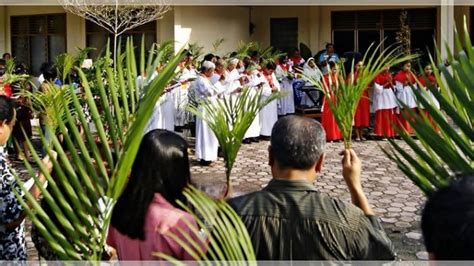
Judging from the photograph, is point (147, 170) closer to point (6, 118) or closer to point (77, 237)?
point (77, 237)

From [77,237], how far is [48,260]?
3.48 ft

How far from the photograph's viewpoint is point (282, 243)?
212 centimetres

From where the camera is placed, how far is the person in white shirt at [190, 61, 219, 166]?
9.30 meters

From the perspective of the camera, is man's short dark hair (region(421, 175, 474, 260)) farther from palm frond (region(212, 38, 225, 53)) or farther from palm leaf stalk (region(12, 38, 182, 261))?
palm frond (region(212, 38, 225, 53))

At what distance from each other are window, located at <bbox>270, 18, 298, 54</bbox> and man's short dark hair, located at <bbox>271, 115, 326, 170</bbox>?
1374cm

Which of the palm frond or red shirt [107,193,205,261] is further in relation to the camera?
the palm frond

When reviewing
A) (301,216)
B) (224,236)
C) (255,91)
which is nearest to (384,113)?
(255,91)

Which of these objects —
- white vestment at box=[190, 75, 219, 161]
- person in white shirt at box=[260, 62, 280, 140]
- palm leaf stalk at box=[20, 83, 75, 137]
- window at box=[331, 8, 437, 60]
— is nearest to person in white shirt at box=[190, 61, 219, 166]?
white vestment at box=[190, 75, 219, 161]

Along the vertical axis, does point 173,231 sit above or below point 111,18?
below

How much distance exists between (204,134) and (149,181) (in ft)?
23.4

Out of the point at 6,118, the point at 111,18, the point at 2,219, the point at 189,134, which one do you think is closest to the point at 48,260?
the point at 2,219

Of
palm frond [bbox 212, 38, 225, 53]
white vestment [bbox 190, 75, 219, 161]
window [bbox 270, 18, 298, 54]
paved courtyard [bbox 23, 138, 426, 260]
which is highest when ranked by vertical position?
window [bbox 270, 18, 298, 54]

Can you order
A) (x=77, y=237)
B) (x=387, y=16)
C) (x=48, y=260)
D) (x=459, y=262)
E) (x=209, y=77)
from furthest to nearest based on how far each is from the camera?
(x=387, y=16), (x=209, y=77), (x=48, y=260), (x=77, y=237), (x=459, y=262)

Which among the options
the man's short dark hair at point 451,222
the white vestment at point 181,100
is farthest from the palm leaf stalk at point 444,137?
the white vestment at point 181,100
